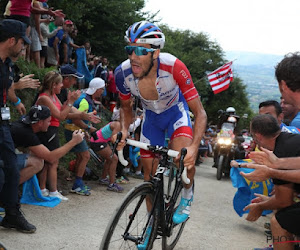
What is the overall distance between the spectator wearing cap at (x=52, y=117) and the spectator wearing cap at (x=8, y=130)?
58.0 inches

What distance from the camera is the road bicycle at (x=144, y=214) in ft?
10.2

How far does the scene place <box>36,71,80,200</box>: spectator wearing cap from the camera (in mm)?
5871

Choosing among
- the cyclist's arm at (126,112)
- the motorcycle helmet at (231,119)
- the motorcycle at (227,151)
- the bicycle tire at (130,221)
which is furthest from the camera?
the motorcycle helmet at (231,119)

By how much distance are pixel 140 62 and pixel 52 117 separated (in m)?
2.68

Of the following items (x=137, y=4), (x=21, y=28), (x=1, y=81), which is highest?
(x=137, y=4)

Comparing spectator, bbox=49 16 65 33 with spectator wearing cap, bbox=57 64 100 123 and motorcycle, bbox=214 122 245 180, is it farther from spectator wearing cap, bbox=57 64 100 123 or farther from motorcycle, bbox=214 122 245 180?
motorcycle, bbox=214 122 245 180

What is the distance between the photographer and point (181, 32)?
53.2m

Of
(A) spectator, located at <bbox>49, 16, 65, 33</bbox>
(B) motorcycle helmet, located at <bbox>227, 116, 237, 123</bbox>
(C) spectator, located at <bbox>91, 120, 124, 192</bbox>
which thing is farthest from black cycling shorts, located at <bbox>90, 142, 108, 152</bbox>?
(B) motorcycle helmet, located at <bbox>227, 116, 237, 123</bbox>

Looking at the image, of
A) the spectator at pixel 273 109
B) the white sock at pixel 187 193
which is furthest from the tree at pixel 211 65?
the white sock at pixel 187 193

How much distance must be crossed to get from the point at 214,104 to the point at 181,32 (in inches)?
512

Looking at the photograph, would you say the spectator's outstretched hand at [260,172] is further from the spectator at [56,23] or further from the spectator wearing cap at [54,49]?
the spectator wearing cap at [54,49]

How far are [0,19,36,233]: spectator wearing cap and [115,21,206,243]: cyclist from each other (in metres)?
1.18

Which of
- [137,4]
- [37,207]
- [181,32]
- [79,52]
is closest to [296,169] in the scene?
[37,207]

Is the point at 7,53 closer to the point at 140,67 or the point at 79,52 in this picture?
the point at 140,67
